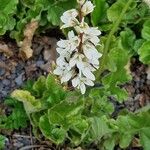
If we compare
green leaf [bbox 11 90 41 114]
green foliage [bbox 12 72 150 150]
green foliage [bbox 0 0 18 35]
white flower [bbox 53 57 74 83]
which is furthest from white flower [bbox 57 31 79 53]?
green foliage [bbox 0 0 18 35]

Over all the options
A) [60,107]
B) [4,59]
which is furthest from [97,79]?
[4,59]

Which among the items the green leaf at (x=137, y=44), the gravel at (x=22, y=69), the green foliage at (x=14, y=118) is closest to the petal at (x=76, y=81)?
the green foliage at (x=14, y=118)

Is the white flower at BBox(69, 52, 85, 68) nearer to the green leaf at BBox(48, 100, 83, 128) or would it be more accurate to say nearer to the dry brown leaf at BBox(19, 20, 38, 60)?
the green leaf at BBox(48, 100, 83, 128)

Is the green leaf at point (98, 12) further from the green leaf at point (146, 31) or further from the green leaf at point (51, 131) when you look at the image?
the green leaf at point (51, 131)

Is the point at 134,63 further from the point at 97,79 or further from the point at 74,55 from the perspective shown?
the point at 74,55

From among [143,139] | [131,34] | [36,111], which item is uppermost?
[131,34]
